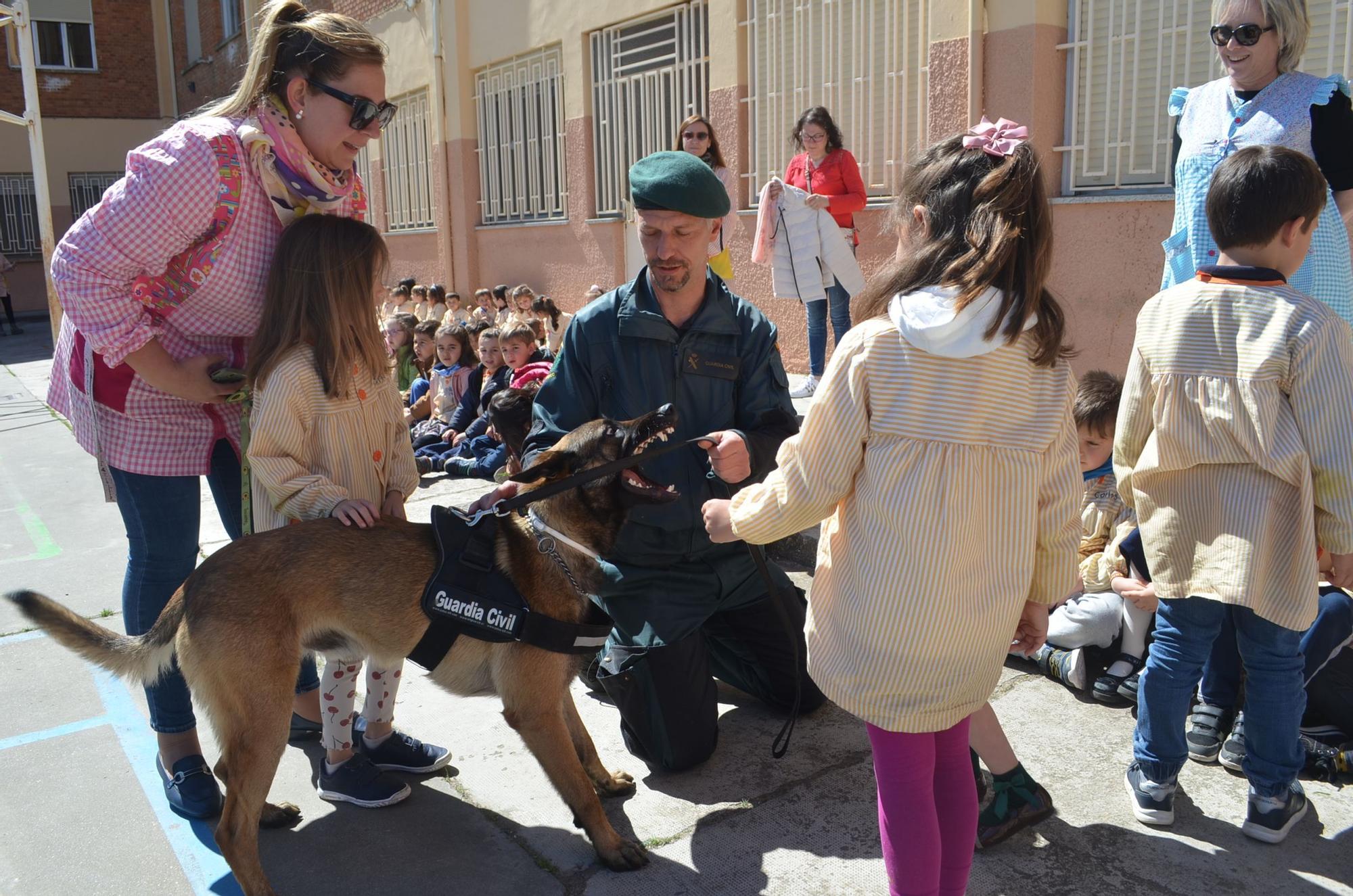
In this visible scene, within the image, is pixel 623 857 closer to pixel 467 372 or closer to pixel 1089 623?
pixel 1089 623

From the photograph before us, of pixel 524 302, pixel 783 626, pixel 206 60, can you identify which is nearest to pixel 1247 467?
pixel 783 626

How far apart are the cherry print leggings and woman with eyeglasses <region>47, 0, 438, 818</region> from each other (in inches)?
16.0

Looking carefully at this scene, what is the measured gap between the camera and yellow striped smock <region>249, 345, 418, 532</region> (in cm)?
297

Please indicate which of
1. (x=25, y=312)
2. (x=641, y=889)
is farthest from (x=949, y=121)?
(x=25, y=312)

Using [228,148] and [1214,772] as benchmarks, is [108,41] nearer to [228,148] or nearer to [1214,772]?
[228,148]

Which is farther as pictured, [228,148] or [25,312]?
[25,312]

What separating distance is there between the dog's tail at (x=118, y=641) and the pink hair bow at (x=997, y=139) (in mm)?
2401

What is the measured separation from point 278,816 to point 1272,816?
294 cm

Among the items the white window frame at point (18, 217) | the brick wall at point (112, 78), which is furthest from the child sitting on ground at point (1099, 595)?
the brick wall at point (112, 78)

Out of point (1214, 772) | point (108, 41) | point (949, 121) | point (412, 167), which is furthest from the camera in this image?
point (108, 41)

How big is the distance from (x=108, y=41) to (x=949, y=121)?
97.0 ft

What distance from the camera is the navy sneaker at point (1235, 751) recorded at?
3244mm

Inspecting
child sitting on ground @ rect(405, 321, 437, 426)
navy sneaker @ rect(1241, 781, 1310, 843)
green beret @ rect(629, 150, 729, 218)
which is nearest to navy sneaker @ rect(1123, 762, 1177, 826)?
navy sneaker @ rect(1241, 781, 1310, 843)

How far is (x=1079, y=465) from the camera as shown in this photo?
91.9 inches
